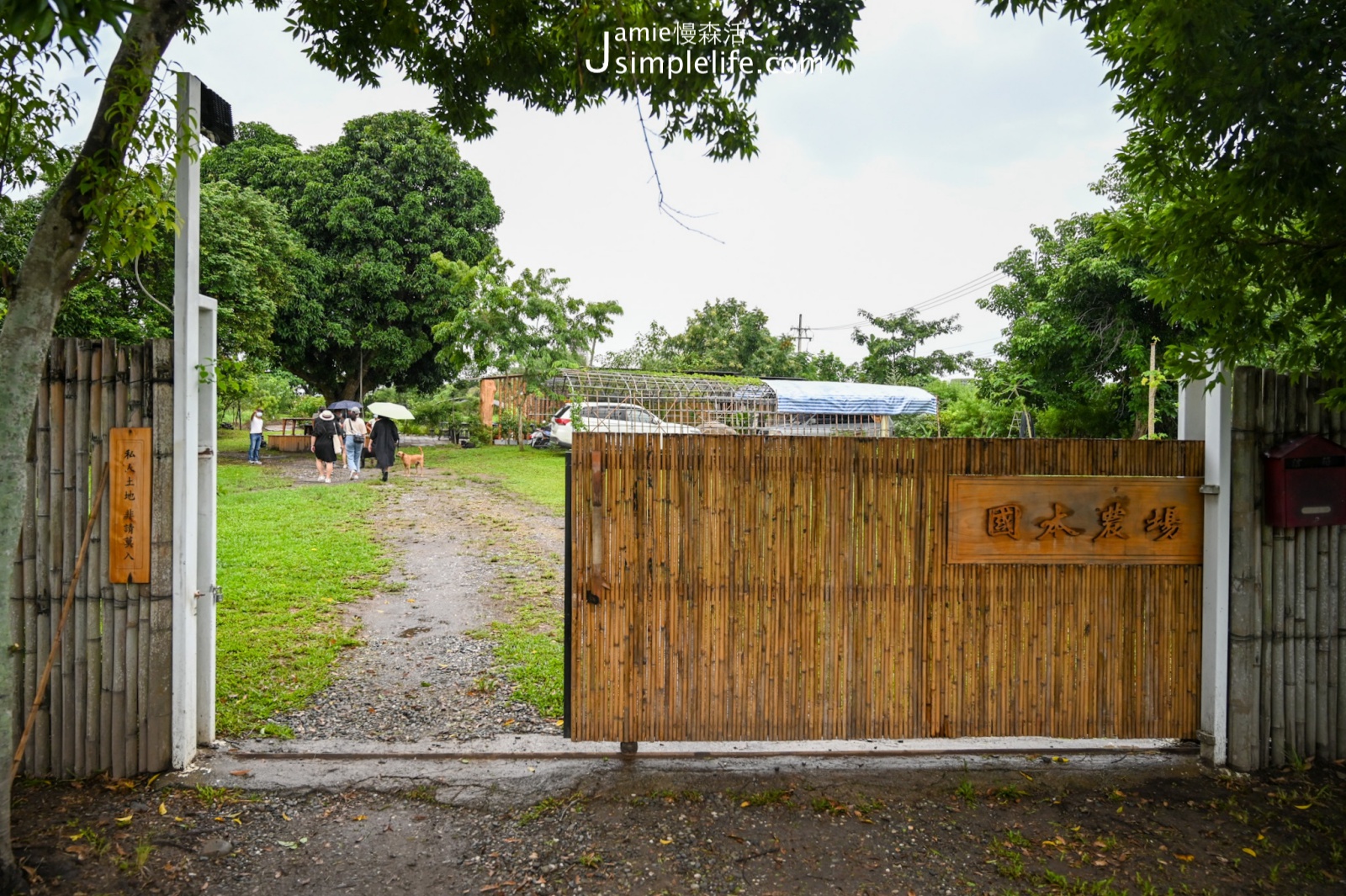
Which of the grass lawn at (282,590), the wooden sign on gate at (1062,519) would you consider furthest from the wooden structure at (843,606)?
the grass lawn at (282,590)

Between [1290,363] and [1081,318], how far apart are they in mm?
13103

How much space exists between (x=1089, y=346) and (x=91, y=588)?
1594 cm

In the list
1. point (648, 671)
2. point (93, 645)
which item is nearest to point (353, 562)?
point (93, 645)

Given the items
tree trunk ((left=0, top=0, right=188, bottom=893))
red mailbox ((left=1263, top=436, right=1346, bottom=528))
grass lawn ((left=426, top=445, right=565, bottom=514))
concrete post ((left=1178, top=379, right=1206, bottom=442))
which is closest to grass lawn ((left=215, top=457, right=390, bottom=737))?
tree trunk ((left=0, top=0, right=188, bottom=893))

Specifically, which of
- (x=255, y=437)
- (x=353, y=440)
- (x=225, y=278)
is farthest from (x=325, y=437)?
(x=255, y=437)

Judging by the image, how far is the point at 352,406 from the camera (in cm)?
1639

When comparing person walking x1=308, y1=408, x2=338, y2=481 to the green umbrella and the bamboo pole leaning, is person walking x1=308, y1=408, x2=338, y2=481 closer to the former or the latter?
the green umbrella

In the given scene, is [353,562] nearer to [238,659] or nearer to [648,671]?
[238,659]

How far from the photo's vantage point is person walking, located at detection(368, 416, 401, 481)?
14180 millimetres

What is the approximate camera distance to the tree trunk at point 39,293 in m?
2.76

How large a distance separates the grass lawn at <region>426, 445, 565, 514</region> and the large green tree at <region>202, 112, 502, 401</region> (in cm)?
321

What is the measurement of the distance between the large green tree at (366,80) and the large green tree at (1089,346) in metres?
11.5

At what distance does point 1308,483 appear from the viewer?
146 inches

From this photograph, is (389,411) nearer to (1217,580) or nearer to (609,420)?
(609,420)
